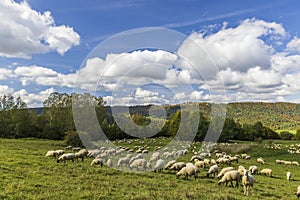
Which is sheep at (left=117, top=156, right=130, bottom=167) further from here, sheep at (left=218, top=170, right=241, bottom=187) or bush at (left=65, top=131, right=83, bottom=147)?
bush at (left=65, top=131, right=83, bottom=147)

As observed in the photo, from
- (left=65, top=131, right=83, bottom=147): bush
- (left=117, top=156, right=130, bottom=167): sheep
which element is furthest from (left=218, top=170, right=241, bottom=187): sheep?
(left=65, top=131, right=83, bottom=147): bush

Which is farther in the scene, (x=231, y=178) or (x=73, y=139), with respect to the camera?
(x=73, y=139)

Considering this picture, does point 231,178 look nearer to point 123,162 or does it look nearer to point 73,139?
point 123,162

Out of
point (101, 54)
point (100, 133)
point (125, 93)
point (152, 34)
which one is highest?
point (152, 34)

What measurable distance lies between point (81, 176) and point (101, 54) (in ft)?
32.0

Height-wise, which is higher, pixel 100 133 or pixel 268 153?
pixel 100 133

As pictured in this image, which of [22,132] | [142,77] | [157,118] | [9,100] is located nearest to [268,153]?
[157,118]

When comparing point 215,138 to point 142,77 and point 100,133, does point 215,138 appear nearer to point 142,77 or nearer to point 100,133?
point 100,133

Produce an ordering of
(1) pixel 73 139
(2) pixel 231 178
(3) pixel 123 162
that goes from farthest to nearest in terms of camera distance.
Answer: (1) pixel 73 139
(3) pixel 123 162
(2) pixel 231 178

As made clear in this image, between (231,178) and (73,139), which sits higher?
(73,139)

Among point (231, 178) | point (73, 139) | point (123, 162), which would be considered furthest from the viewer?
point (73, 139)

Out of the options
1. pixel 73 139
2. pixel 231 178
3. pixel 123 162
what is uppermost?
pixel 73 139

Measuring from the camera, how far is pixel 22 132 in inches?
3012

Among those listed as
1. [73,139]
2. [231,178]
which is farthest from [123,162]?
[73,139]
